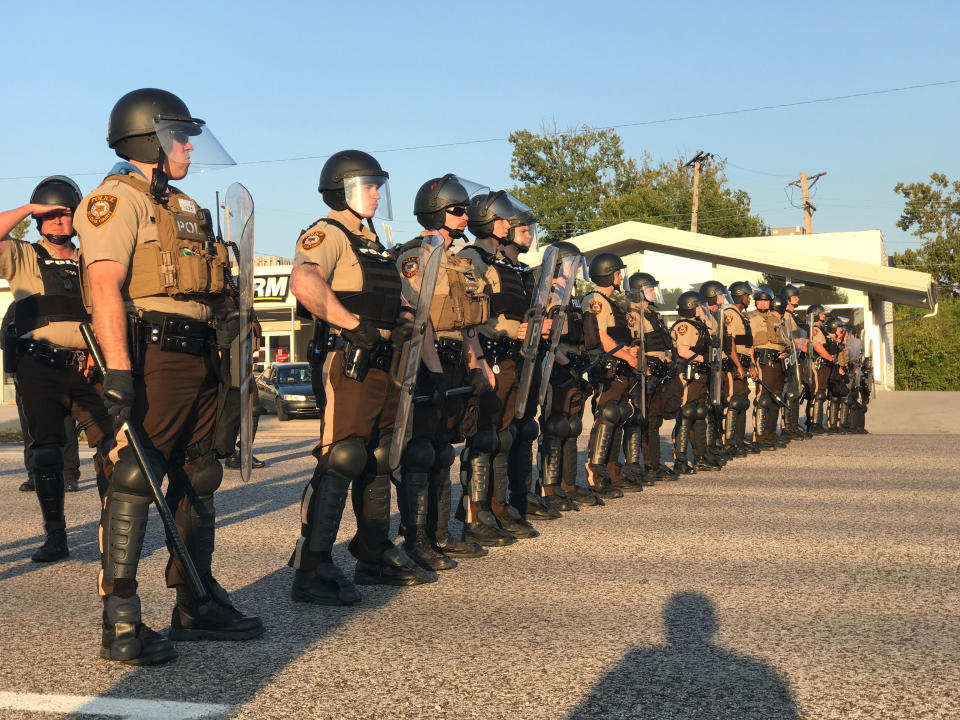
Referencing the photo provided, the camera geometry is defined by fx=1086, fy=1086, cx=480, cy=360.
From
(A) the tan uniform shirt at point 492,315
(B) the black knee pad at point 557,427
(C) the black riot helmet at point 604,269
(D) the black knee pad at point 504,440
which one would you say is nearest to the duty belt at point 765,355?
(C) the black riot helmet at point 604,269

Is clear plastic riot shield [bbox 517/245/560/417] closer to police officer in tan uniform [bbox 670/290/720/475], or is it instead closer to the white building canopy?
police officer in tan uniform [bbox 670/290/720/475]

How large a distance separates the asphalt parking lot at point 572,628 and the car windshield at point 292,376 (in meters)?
15.7

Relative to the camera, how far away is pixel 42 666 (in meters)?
3.95

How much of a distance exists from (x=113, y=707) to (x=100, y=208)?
179 centimetres

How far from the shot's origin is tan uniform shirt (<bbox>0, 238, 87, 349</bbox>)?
20.7ft

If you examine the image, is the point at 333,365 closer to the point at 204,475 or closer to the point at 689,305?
the point at 204,475

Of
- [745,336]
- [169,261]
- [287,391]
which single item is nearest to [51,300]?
[169,261]

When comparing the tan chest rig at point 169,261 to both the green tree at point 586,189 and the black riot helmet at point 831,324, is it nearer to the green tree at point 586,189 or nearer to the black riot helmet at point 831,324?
the black riot helmet at point 831,324

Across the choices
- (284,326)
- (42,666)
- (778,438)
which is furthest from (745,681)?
(284,326)

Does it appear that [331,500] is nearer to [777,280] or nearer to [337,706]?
[337,706]

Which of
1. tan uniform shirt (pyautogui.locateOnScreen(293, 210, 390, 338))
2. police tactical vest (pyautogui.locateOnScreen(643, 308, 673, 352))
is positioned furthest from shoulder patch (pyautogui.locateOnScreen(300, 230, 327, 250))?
police tactical vest (pyautogui.locateOnScreen(643, 308, 673, 352))

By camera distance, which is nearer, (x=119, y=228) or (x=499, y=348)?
(x=119, y=228)

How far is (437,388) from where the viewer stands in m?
5.80

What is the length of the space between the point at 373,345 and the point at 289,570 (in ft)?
5.19
